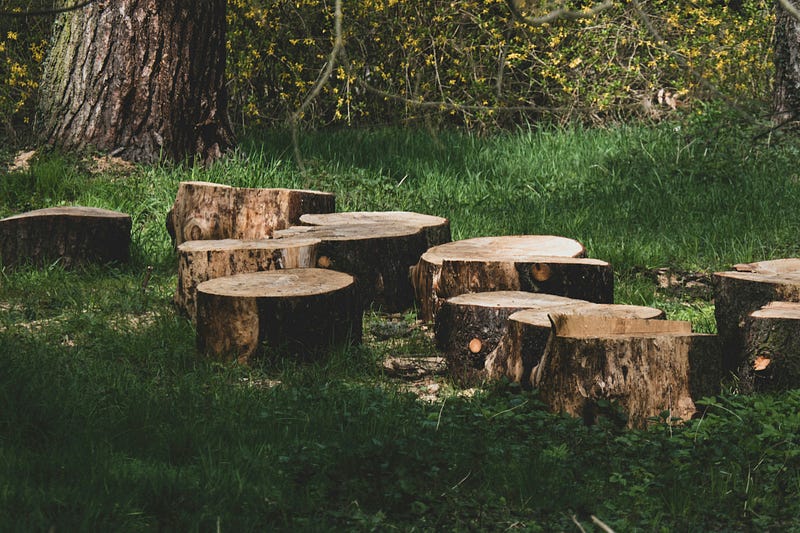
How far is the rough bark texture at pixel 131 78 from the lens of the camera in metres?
8.17

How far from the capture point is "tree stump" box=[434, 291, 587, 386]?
14.6 feet

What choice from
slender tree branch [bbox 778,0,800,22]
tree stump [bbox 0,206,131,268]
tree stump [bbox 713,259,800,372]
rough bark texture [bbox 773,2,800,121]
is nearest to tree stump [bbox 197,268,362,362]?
tree stump [bbox 713,259,800,372]

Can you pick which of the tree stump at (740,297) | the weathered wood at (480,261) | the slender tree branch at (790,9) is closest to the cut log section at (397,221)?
the weathered wood at (480,261)

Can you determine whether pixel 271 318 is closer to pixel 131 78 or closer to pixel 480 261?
pixel 480 261

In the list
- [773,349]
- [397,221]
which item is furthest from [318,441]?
[397,221]

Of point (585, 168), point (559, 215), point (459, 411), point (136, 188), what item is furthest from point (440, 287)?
point (585, 168)

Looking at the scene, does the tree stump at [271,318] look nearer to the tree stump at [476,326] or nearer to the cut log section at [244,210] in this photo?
the tree stump at [476,326]

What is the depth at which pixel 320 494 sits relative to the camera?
9.89 feet

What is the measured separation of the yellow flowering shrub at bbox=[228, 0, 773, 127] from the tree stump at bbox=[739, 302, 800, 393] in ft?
22.2

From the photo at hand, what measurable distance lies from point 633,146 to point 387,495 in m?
7.31

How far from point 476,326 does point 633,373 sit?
89cm

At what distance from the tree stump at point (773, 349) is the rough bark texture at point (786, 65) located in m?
6.07

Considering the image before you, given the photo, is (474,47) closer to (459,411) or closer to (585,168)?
(585,168)

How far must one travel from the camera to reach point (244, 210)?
6504 mm
